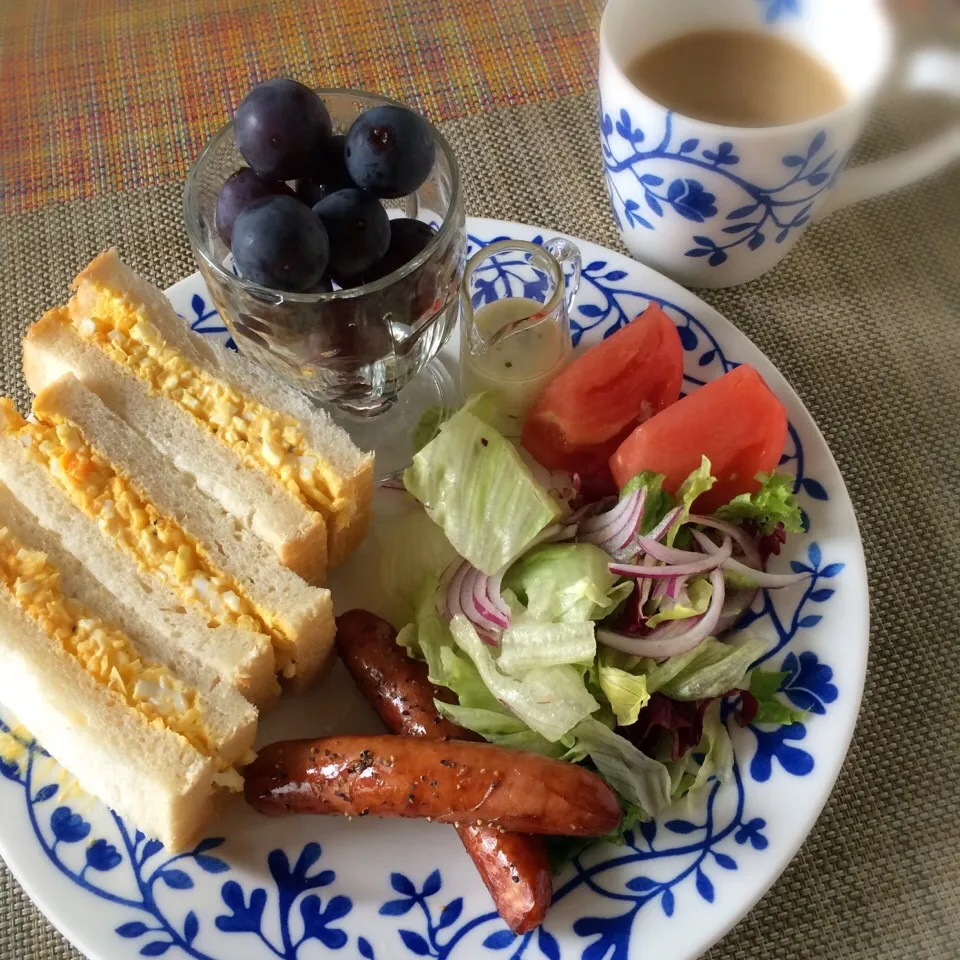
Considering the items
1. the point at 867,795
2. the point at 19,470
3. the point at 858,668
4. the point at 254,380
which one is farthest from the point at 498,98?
the point at 867,795

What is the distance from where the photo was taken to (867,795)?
173cm

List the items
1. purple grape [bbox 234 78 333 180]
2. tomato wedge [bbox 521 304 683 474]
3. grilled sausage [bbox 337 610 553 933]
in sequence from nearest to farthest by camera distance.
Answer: grilled sausage [bbox 337 610 553 933] → purple grape [bbox 234 78 333 180] → tomato wedge [bbox 521 304 683 474]

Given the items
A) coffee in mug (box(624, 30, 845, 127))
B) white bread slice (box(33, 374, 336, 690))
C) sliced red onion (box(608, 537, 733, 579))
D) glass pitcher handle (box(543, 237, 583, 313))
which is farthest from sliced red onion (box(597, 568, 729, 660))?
coffee in mug (box(624, 30, 845, 127))

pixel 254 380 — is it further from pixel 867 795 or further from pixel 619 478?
pixel 867 795

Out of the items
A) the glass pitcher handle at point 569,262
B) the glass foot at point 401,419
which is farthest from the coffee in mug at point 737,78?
the glass foot at point 401,419

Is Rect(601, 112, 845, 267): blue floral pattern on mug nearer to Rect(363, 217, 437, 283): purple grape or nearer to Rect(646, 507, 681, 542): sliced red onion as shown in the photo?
Rect(363, 217, 437, 283): purple grape

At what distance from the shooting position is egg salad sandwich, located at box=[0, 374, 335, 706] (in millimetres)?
1621

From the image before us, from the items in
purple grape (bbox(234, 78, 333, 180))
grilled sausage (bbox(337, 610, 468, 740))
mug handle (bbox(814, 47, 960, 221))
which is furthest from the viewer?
mug handle (bbox(814, 47, 960, 221))

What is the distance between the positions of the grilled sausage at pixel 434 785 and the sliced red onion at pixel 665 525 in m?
0.45

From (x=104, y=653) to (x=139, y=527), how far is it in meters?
0.25

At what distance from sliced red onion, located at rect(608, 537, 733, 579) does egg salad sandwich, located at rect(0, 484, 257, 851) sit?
72 centimetres

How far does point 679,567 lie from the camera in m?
1.64

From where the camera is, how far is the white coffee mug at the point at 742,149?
182 centimetres

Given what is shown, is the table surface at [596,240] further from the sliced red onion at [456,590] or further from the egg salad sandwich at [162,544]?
the sliced red onion at [456,590]
